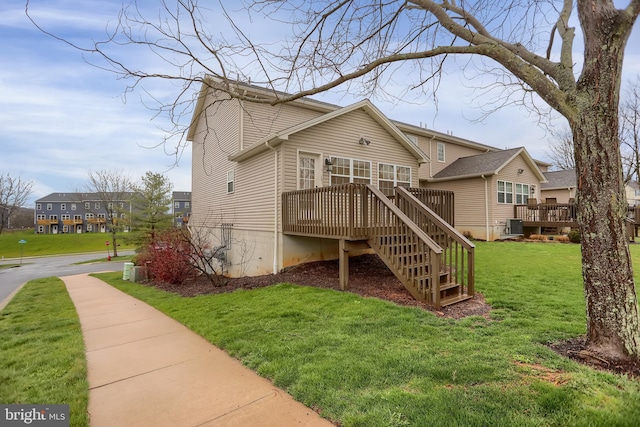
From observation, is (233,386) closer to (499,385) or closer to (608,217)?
(499,385)

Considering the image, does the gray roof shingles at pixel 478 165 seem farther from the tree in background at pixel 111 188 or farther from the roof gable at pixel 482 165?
the tree in background at pixel 111 188

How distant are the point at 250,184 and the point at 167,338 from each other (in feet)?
22.5

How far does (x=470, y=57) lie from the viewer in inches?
205

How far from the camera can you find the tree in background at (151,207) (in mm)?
22828

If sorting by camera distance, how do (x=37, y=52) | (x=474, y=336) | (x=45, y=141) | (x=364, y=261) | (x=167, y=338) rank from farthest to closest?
(x=45, y=141)
(x=364, y=261)
(x=37, y=52)
(x=167, y=338)
(x=474, y=336)

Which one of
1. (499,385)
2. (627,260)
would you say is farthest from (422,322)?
(627,260)

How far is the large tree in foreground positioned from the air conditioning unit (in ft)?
48.0

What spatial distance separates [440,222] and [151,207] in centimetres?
2230

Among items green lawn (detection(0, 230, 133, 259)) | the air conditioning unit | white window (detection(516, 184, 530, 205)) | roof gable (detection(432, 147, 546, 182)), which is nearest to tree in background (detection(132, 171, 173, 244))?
green lawn (detection(0, 230, 133, 259))

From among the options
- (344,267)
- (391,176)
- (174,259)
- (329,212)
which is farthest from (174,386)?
(391,176)

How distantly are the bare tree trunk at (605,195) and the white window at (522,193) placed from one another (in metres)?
17.6

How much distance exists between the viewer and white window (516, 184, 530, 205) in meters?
18.4

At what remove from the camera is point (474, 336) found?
12.9 feet

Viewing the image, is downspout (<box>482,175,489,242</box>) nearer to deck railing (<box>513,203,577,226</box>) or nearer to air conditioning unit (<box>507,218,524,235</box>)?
air conditioning unit (<box>507,218,524,235</box>)
